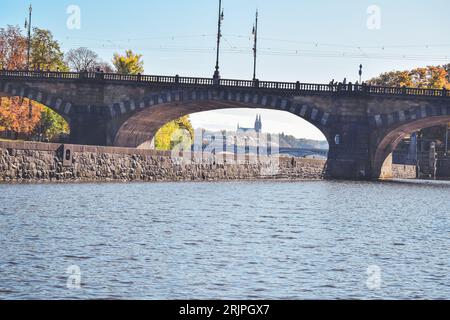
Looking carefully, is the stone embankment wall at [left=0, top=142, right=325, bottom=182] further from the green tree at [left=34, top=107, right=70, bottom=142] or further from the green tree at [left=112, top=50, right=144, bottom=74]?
the green tree at [left=112, top=50, right=144, bottom=74]

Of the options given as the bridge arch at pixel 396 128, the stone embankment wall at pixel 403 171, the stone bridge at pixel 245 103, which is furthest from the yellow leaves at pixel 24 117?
the stone embankment wall at pixel 403 171

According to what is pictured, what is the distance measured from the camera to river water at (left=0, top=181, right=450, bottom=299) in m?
15.4

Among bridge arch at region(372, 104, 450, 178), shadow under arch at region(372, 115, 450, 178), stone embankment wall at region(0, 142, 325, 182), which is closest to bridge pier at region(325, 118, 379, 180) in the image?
bridge arch at region(372, 104, 450, 178)

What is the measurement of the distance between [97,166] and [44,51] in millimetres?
49761

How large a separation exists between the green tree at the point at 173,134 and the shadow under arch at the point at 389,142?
26.8 m

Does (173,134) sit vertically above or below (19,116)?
below

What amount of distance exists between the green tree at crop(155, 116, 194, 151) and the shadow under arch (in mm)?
26815

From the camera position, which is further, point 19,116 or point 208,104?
point 19,116

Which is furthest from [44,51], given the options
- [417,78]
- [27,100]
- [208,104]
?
[417,78]

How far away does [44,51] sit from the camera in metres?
91.8

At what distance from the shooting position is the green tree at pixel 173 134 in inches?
4070

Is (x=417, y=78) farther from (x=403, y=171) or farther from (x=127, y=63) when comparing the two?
(x=127, y=63)

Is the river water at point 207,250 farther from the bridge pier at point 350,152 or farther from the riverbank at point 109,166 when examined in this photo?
the bridge pier at point 350,152
